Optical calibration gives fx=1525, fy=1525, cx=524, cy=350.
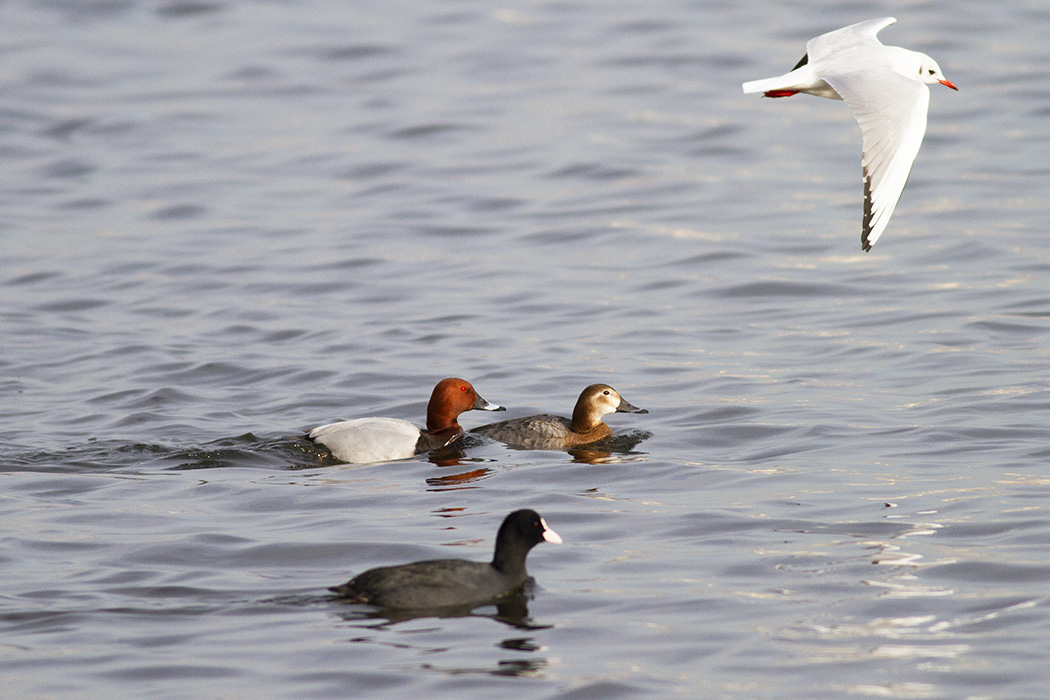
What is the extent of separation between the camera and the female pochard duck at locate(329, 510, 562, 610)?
25.0 feet

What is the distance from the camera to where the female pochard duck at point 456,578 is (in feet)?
25.0

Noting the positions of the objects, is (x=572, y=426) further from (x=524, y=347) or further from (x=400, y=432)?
(x=524, y=347)

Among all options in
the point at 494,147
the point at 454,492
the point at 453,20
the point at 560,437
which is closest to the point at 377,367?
the point at 560,437

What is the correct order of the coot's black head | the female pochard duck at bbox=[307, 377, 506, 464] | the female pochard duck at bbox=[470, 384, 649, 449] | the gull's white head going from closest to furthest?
the coot's black head, the gull's white head, the female pochard duck at bbox=[307, 377, 506, 464], the female pochard duck at bbox=[470, 384, 649, 449]

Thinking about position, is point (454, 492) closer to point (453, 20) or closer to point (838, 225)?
point (838, 225)

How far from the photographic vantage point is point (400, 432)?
11188 millimetres

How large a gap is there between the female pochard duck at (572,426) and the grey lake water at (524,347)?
8.6 inches

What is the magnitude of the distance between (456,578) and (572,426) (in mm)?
4034

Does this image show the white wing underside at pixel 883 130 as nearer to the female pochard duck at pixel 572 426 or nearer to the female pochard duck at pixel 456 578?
the female pochard duck at pixel 456 578

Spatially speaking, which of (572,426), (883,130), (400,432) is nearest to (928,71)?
(883,130)

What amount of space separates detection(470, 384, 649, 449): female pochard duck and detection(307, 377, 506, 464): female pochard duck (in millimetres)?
383

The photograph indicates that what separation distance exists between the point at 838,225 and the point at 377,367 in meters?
7.24

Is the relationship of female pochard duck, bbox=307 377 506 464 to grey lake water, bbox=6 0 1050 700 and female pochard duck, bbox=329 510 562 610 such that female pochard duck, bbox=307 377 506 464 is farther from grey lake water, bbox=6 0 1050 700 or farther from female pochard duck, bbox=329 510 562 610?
female pochard duck, bbox=329 510 562 610

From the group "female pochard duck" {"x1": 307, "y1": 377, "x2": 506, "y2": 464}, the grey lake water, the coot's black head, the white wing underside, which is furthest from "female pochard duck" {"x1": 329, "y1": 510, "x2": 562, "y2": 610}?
"female pochard duck" {"x1": 307, "y1": 377, "x2": 506, "y2": 464}
